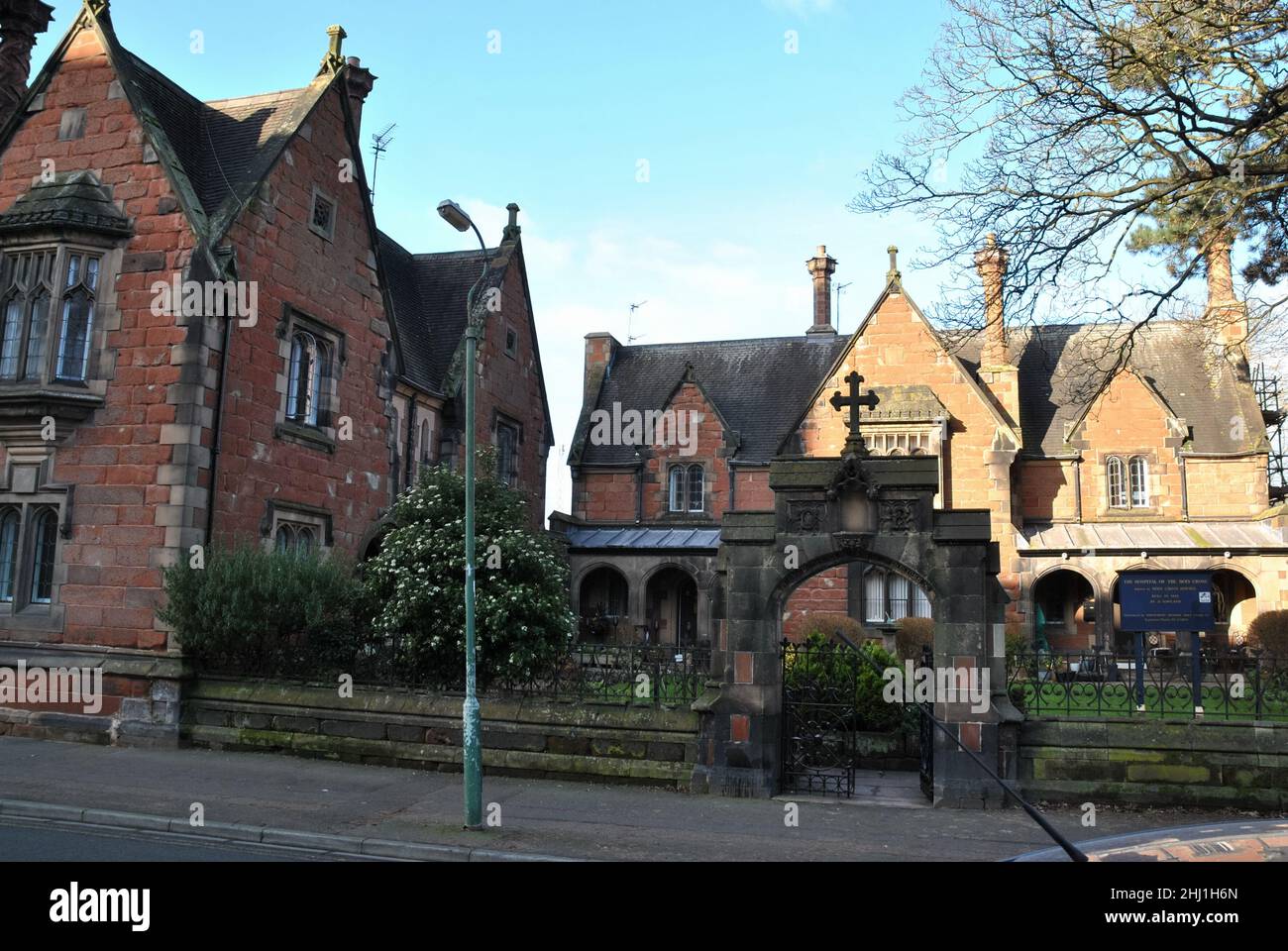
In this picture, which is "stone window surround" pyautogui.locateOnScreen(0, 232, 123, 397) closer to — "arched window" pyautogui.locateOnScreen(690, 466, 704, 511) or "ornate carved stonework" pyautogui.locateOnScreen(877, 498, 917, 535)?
"ornate carved stonework" pyautogui.locateOnScreen(877, 498, 917, 535)

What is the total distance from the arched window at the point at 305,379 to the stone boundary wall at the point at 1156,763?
14.1 m

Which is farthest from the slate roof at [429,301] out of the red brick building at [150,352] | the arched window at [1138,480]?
the arched window at [1138,480]

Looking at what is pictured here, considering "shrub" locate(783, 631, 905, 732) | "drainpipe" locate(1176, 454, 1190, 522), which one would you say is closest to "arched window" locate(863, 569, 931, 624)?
"drainpipe" locate(1176, 454, 1190, 522)

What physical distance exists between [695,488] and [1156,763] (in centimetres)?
2339

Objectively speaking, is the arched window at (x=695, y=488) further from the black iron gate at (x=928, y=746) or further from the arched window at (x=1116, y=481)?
the black iron gate at (x=928, y=746)

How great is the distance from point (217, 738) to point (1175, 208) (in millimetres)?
16104

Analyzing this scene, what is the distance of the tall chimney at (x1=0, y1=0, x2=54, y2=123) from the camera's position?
21.8 metres

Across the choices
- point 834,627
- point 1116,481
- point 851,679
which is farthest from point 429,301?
point 1116,481

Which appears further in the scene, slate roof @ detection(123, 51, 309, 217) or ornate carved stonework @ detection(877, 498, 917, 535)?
slate roof @ detection(123, 51, 309, 217)

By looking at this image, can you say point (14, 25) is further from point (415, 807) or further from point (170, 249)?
point (415, 807)

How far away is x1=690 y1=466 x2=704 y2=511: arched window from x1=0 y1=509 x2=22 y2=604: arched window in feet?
71.2

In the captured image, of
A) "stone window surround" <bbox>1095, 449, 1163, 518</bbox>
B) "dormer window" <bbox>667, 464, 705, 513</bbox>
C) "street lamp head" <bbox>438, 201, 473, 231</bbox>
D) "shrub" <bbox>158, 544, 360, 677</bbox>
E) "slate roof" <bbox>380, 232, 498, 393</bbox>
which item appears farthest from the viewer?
"dormer window" <bbox>667, 464, 705, 513</bbox>

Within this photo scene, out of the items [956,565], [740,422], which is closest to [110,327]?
[956,565]

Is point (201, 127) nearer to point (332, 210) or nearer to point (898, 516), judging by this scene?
point (332, 210)
